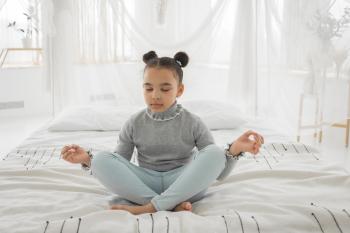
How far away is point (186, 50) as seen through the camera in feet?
9.82

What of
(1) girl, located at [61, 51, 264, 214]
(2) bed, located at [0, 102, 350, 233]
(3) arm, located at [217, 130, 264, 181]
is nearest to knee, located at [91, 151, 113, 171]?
(1) girl, located at [61, 51, 264, 214]

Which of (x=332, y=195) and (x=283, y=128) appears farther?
(x=283, y=128)

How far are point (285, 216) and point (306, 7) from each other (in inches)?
72.1

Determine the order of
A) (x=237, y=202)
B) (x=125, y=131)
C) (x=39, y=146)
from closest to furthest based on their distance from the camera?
(x=237, y=202)
(x=125, y=131)
(x=39, y=146)

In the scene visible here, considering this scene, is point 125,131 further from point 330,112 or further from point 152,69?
point 330,112

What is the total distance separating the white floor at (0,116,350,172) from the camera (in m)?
3.04

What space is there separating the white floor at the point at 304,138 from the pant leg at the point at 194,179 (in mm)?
1717

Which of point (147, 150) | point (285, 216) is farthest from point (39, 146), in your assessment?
point (285, 216)

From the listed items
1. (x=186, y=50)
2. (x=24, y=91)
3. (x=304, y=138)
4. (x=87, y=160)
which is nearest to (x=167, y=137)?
(x=87, y=160)

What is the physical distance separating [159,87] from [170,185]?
33 cm

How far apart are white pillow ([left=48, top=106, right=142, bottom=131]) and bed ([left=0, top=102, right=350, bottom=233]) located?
38cm

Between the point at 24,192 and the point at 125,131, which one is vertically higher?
the point at 125,131

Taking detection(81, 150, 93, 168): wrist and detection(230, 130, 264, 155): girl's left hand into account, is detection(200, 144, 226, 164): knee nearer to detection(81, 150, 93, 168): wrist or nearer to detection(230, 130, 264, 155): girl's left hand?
detection(230, 130, 264, 155): girl's left hand

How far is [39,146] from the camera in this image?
6.59 feet
